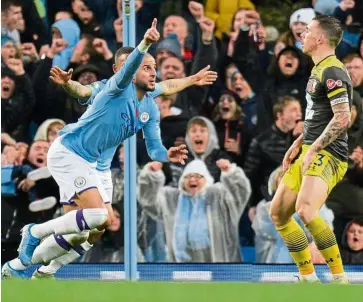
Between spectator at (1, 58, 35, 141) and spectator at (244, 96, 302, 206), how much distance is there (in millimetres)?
1984

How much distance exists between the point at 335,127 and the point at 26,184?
139 inches

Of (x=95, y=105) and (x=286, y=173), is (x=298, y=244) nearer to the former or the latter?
(x=286, y=173)

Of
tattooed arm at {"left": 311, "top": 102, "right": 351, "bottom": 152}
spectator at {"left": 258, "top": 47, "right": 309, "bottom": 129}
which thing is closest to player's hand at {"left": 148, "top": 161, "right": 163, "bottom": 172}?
spectator at {"left": 258, "top": 47, "right": 309, "bottom": 129}

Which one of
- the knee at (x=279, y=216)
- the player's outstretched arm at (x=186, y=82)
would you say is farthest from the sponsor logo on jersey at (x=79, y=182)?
the knee at (x=279, y=216)

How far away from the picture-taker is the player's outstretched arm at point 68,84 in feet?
33.0

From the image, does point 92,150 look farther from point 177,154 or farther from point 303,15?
point 303,15

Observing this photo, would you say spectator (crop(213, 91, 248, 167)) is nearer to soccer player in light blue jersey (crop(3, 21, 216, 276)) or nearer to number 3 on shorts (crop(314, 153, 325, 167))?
soccer player in light blue jersey (crop(3, 21, 216, 276))

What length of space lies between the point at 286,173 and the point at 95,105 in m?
1.46

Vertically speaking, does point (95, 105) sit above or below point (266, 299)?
above

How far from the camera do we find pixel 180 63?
11.7 meters

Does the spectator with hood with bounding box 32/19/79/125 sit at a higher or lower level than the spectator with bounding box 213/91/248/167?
higher

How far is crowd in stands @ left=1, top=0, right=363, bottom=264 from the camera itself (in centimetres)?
1155

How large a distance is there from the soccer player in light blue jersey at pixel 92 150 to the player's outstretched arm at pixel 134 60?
0.07 metres

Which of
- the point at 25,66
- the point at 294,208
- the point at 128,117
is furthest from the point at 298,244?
the point at 25,66
